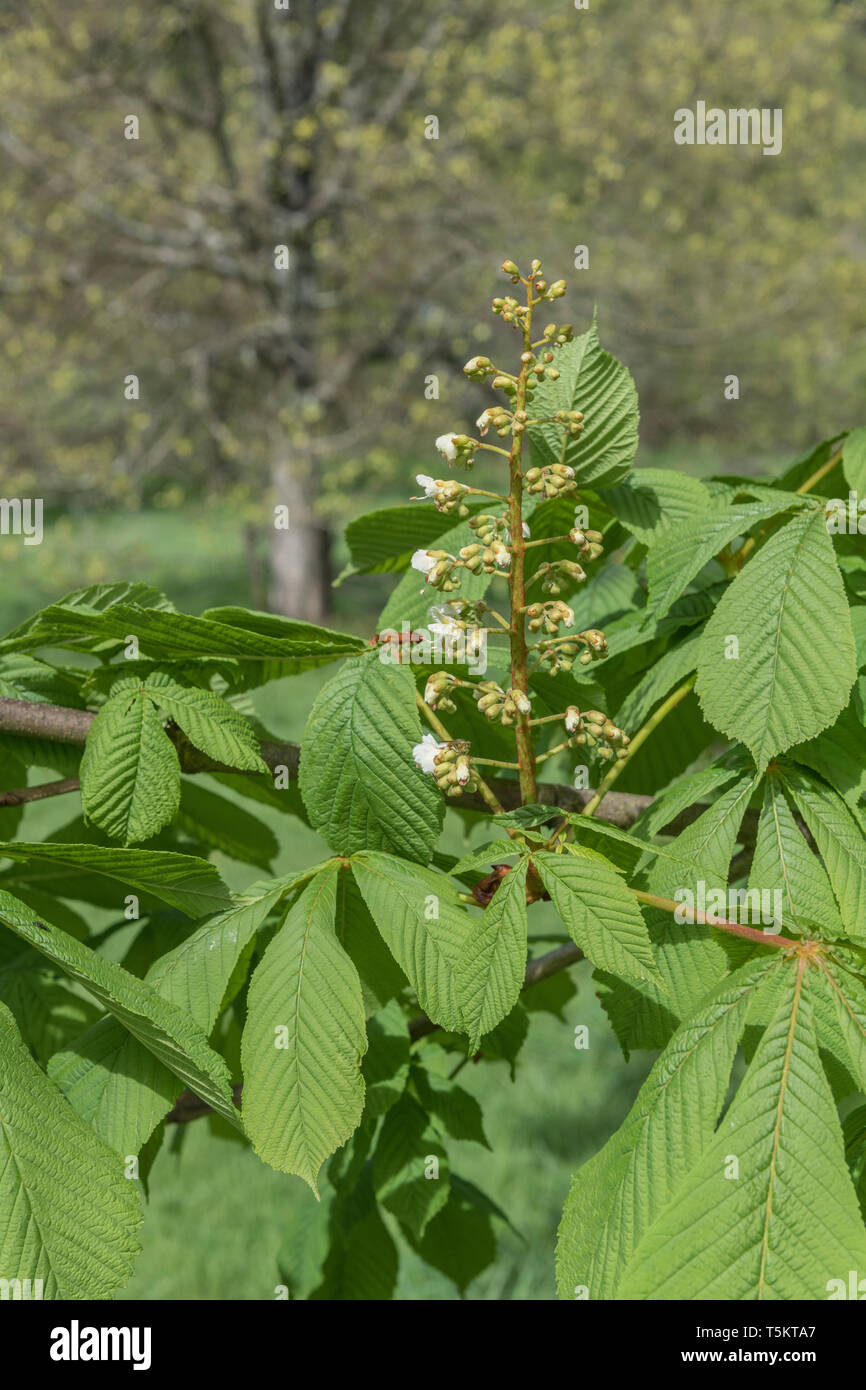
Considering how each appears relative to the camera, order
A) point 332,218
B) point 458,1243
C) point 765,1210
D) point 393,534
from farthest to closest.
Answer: point 332,218 < point 458,1243 < point 393,534 < point 765,1210

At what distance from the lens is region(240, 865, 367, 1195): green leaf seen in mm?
844

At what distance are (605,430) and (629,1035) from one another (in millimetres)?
541

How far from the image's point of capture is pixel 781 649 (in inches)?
36.7

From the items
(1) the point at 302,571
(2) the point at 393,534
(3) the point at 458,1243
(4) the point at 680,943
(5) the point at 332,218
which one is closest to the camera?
(4) the point at 680,943

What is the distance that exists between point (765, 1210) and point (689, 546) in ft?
1.83

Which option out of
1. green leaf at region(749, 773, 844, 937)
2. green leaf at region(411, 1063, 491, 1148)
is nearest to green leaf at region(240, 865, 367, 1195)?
green leaf at region(749, 773, 844, 937)

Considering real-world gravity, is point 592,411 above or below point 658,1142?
above

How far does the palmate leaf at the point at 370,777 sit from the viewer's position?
94cm

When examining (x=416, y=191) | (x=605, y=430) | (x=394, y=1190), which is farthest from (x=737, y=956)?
(x=416, y=191)

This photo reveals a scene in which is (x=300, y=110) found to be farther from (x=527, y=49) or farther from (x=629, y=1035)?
(x=629, y=1035)

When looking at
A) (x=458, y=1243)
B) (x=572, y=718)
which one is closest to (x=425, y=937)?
(x=572, y=718)

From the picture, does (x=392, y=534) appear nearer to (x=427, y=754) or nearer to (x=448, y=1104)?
(x=427, y=754)

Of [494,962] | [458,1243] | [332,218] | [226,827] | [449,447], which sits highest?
[332,218]

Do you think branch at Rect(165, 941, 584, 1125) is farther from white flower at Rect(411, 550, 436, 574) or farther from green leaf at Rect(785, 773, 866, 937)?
white flower at Rect(411, 550, 436, 574)
